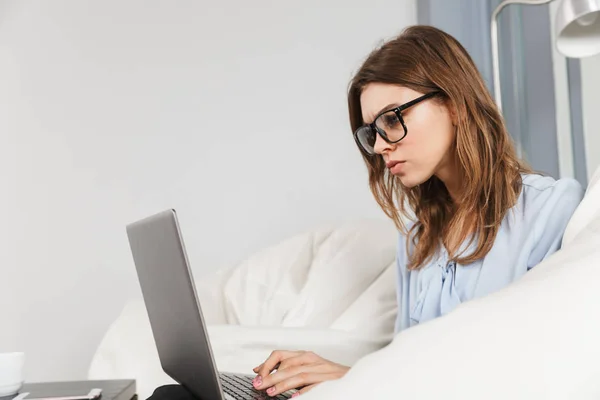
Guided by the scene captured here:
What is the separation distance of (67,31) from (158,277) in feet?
5.42

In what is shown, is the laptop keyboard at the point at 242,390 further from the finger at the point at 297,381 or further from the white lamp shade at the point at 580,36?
the white lamp shade at the point at 580,36

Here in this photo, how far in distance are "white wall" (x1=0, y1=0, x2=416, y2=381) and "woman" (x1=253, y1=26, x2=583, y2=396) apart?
1020 mm

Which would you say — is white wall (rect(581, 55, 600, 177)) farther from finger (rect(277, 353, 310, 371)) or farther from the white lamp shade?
finger (rect(277, 353, 310, 371))

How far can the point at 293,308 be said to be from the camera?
1659 millimetres

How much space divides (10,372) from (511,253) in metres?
0.92

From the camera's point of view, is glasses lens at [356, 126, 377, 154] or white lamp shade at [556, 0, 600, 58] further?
white lamp shade at [556, 0, 600, 58]

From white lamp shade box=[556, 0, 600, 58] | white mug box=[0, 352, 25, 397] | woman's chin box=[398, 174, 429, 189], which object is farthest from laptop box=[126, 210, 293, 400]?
white lamp shade box=[556, 0, 600, 58]

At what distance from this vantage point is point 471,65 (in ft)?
4.16

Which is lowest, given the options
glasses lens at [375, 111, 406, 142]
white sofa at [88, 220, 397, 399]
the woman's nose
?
white sofa at [88, 220, 397, 399]

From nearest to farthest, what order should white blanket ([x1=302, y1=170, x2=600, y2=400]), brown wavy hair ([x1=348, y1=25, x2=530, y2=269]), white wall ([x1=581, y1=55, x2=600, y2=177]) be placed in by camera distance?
white blanket ([x1=302, y1=170, x2=600, y2=400]) → brown wavy hair ([x1=348, y1=25, x2=530, y2=269]) → white wall ([x1=581, y1=55, x2=600, y2=177])

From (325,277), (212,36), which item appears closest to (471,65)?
(325,277)

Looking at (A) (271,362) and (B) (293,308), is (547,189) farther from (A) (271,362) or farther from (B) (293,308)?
(B) (293,308)

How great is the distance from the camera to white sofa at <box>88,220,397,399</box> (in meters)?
1.40

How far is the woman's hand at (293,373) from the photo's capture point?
977 mm
